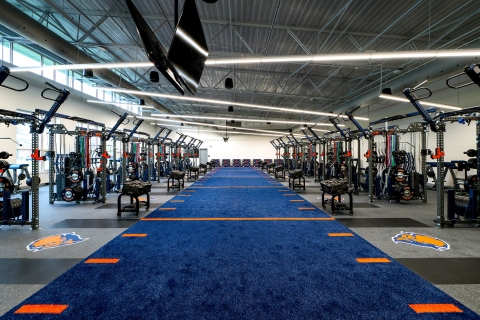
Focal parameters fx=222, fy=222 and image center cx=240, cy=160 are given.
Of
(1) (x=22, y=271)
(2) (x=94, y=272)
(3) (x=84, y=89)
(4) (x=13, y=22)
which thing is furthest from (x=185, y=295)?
(3) (x=84, y=89)

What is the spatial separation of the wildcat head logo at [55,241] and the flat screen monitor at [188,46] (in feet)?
9.75

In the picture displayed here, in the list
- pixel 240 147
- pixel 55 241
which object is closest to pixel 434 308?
pixel 55 241

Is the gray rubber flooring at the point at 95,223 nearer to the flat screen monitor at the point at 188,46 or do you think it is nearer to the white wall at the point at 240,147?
the flat screen monitor at the point at 188,46

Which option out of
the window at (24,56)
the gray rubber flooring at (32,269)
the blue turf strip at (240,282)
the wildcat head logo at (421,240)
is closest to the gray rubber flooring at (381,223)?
the wildcat head logo at (421,240)

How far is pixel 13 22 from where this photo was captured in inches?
183

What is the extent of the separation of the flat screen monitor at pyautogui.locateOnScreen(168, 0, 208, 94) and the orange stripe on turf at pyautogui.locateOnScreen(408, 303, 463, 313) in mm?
3626

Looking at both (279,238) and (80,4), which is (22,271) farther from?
(80,4)

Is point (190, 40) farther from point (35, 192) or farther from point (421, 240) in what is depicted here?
point (421, 240)

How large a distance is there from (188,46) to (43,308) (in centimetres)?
314

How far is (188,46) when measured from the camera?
3004mm

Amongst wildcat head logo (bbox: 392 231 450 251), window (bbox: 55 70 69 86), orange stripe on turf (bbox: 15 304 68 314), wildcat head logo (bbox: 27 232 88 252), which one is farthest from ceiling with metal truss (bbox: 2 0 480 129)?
orange stripe on turf (bbox: 15 304 68 314)

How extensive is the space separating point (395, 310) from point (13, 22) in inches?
307

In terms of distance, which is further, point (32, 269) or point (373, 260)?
point (373, 260)

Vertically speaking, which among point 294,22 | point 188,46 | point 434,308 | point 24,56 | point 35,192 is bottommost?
point 434,308
